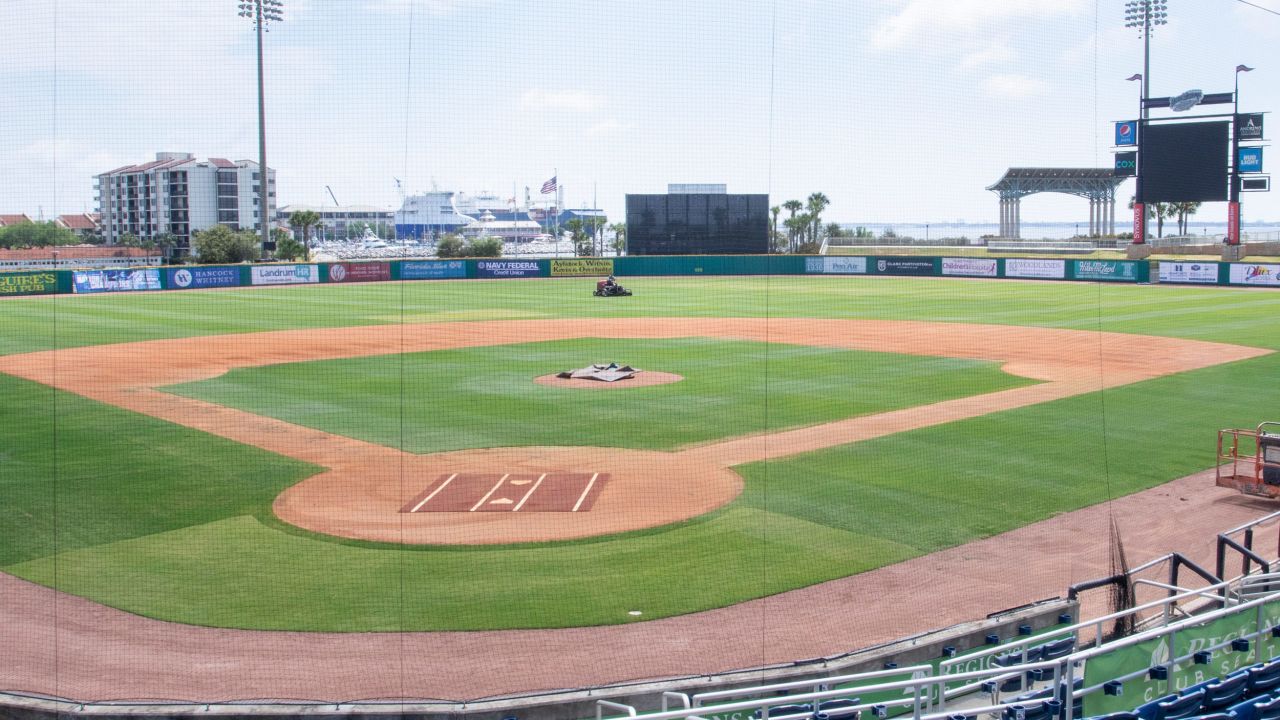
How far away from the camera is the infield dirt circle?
13.3m

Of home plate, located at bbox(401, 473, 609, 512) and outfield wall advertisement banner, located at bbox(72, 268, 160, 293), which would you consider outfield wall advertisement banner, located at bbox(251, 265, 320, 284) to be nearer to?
outfield wall advertisement banner, located at bbox(72, 268, 160, 293)

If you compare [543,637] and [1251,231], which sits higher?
[1251,231]

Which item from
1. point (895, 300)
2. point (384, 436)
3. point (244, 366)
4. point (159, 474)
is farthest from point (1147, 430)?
point (895, 300)

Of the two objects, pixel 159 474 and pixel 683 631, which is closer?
pixel 683 631

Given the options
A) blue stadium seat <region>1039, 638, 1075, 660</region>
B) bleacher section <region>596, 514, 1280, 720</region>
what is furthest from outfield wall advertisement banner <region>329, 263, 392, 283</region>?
blue stadium seat <region>1039, 638, 1075, 660</region>

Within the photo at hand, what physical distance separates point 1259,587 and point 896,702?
15.5ft

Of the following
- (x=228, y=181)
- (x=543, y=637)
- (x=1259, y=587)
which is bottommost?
(x=543, y=637)

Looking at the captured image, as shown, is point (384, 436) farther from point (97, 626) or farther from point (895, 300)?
point (895, 300)

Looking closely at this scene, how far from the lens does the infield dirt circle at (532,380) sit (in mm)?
13284

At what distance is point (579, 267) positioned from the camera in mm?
60312

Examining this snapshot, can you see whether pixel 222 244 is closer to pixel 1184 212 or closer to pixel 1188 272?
pixel 1188 272

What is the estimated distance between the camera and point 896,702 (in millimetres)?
6273

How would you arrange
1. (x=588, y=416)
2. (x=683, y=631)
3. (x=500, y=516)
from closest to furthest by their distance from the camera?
(x=683, y=631) → (x=500, y=516) → (x=588, y=416)

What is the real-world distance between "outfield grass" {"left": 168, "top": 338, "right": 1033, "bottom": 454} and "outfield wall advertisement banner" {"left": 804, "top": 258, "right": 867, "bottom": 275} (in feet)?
108
